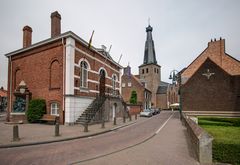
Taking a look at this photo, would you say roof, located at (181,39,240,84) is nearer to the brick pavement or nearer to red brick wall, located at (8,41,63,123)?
red brick wall, located at (8,41,63,123)

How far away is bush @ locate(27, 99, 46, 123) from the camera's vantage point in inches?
688

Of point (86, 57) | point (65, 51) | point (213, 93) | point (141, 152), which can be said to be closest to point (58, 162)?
point (141, 152)

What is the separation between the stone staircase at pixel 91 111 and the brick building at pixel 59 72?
38 cm

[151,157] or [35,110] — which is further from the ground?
[35,110]

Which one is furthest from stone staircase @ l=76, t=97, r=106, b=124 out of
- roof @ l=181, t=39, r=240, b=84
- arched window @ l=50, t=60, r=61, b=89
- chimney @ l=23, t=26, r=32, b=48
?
roof @ l=181, t=39, r=240, b=84

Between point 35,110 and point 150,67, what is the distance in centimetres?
4943

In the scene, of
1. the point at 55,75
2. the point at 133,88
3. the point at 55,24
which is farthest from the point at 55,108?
the point at 133,88

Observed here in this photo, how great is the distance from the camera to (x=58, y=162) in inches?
248

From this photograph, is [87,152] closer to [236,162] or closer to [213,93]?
[236,162]

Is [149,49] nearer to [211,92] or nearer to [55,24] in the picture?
[211,92]

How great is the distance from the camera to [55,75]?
17953 mm

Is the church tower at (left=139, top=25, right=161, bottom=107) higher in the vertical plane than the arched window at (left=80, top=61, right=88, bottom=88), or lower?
higher

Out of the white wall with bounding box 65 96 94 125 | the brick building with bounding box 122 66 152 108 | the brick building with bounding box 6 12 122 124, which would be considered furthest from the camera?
the brick building with bounding box 122 66 152 108

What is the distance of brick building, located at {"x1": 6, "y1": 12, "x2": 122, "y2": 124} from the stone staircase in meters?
0.38
